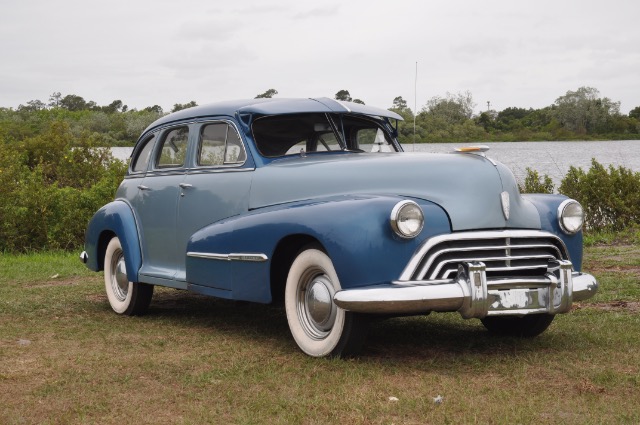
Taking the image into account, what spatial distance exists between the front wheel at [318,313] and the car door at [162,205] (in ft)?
5.85

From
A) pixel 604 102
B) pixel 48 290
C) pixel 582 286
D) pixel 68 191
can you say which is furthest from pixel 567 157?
pixel 582 286

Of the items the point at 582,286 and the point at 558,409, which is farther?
the point at 582,286

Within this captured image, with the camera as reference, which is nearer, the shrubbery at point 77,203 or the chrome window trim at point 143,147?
the chrome window trim at point 143,147

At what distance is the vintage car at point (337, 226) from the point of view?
547 cm

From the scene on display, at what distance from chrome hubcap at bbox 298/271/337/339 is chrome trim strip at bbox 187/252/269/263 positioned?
372 mm

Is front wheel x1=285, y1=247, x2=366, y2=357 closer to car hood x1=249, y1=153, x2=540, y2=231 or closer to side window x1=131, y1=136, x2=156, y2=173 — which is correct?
car hood x1=249, y1=153, x2=540, y2=231

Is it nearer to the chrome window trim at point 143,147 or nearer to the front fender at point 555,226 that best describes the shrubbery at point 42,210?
the chrome window trim at point 143,147

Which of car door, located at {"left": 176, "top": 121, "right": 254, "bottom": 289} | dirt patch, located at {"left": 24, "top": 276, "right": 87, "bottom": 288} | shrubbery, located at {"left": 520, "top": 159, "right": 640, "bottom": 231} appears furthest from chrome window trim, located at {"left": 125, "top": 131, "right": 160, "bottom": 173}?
shrubbery, located at {"left": 520, "top": 159, "right": 640, "bottom": 231}

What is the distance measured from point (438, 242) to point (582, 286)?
1.17m

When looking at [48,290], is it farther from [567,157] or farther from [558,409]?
[567,157]

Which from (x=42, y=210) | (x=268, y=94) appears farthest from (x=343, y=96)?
(x=42, y=210)

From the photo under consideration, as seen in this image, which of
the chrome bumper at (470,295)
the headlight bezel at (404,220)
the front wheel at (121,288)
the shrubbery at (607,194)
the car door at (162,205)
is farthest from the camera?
the shrubbery at (607,194)

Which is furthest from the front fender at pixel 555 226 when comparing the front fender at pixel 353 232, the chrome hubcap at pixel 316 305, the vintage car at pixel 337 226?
the chrome hubcap at pixel 316 305

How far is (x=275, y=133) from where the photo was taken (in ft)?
23.2
